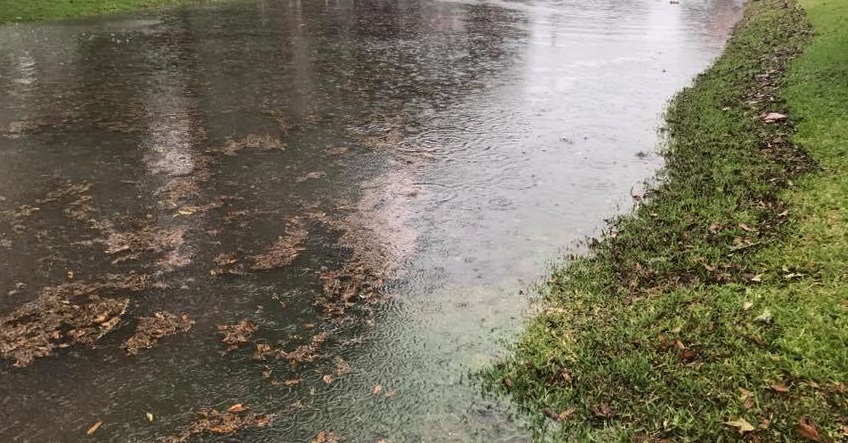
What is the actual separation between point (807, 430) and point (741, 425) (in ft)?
1.28


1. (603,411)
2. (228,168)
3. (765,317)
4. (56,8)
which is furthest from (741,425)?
(56,8)

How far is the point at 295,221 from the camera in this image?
8000 mm

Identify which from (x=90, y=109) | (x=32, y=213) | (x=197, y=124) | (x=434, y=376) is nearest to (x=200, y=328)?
(x=434, y=376)

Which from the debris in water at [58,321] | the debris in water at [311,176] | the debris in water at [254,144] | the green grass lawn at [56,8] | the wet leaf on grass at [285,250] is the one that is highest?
the green grass lawn at [56,8]

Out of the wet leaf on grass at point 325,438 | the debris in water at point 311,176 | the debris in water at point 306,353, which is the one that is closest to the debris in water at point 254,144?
the debris in water at point 311,176

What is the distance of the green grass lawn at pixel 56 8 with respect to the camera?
23.7 metres

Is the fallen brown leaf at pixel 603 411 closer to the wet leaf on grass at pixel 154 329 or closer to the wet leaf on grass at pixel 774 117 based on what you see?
the wet leaf on grass at pixel 154 329

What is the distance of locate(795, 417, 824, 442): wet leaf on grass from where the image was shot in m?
4.26

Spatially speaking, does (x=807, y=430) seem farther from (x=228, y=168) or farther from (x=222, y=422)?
(x=228, y=168)

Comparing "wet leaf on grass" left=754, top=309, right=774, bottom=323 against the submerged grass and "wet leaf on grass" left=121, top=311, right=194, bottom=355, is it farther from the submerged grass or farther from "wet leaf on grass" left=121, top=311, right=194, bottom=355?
"wet leaf on grass" left=121, top=311, right=194, bottom=355

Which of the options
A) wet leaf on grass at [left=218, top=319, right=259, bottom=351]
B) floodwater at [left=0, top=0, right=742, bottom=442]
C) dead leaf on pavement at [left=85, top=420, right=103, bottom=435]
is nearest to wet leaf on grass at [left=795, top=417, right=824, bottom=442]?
floodwater at [left=0, top=0, right=742, bottom=442]

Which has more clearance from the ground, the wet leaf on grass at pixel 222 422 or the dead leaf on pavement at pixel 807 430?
the dead leaf on pavement at pixel 807 430

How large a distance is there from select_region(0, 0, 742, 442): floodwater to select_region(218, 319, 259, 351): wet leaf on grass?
0.07 m

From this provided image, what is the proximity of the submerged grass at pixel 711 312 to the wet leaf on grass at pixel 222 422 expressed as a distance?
1.86 m
